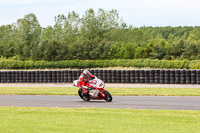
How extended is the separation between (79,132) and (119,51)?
7432 centimetres

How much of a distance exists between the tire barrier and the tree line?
147ft

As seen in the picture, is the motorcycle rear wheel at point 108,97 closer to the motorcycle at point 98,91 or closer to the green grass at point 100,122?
the motorcycle at point 98,91

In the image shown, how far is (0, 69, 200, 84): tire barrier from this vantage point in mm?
29203

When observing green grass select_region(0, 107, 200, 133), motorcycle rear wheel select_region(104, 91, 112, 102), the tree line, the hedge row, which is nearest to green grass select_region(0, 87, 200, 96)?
motorcycle rear wheel select_region(104, 91, 112, 102)

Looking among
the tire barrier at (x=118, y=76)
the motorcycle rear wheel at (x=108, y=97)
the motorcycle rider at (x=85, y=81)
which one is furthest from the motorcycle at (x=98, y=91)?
the tire barrier at (x=118, y=76)

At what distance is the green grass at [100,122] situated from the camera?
9609 millimetres

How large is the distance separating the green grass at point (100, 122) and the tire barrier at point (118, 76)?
1648cm

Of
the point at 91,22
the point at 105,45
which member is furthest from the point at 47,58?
the point at 91,22

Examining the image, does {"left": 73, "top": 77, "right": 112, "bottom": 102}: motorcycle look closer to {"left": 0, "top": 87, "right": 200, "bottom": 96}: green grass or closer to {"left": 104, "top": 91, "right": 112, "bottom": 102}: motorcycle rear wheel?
{"left": 104, "top": 91, "right": 112, "bottom": 102}: motorcycle rear wheel

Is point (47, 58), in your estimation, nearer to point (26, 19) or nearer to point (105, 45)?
point (105, 45)

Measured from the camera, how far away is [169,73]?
97.5 feet

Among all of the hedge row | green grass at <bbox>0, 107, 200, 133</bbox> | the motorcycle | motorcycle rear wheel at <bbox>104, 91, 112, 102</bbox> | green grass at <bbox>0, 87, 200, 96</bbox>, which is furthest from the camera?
the hedge row

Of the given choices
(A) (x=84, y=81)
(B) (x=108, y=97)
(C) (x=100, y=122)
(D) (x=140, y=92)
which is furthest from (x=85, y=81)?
(C) (x=100, y=122)

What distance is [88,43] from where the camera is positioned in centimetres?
9062
